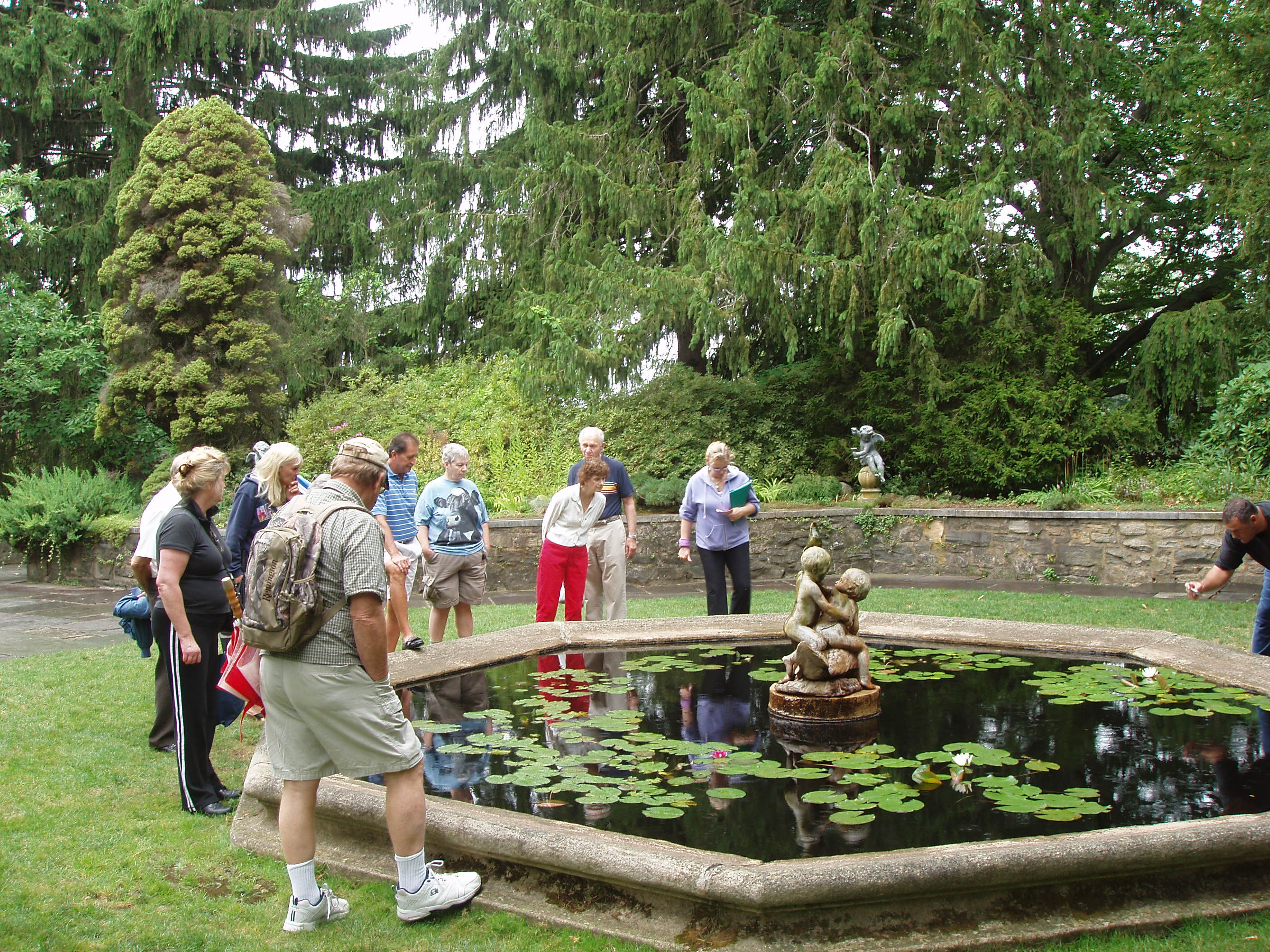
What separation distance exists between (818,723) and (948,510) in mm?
8357

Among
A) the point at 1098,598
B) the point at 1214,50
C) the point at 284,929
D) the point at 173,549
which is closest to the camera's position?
the point at 284,929

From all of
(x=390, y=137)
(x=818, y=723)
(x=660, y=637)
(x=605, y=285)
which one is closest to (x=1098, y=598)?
(x=660, y=637)

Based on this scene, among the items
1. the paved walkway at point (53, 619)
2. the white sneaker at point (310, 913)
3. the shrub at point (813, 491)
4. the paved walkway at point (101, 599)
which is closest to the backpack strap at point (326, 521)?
the white sneaker at point (310, 913)

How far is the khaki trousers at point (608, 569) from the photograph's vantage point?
8125 mm

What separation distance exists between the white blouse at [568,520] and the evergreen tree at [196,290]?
10.9 metres

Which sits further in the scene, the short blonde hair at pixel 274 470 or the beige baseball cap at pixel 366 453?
the short blonde hair at pixel 274 470

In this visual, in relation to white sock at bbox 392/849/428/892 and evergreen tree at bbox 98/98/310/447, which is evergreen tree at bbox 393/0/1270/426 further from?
white sock at bbox 392/849/428/892

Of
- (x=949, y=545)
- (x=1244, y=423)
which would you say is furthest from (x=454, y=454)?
(x=1244, y=423)

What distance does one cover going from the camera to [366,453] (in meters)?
3.63

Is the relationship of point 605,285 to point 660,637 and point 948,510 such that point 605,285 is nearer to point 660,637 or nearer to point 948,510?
point 948,510

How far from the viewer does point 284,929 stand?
3.51 meters

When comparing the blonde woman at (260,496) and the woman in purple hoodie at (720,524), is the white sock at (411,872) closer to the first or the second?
the blonde woman at (260,496)

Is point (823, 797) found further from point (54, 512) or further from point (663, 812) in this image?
point (54, 512)

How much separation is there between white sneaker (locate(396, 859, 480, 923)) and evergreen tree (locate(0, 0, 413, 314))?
63.0 feet
